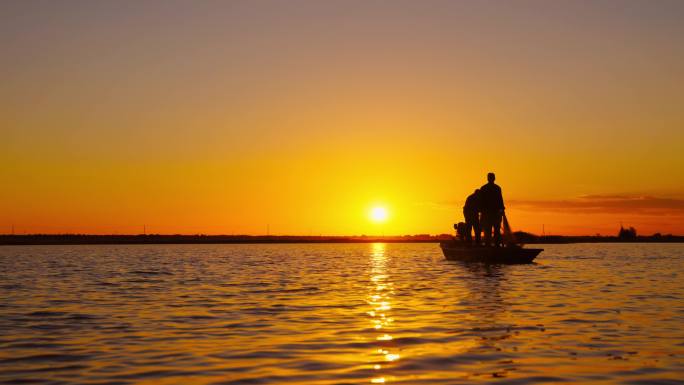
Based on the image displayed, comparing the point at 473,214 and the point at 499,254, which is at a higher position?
the point at 473,214

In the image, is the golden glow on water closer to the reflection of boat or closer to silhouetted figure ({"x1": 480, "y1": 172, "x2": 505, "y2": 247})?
silhouetted figure ({"x1": 480, "y1": 172, "x2": 505, "y2": 247})

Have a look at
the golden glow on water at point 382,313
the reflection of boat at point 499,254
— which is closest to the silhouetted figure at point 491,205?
the reflection of boat at point 499,254

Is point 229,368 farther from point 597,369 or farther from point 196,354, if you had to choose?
point 597,369

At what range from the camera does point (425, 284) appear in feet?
87.2

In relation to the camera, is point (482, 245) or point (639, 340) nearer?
point (639, 340)

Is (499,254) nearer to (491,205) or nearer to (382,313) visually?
(491,205)

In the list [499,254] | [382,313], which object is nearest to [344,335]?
[382,313]

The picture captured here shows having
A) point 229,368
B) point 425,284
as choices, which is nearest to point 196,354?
point 229,368

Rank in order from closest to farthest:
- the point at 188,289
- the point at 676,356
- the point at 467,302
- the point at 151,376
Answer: the point at 151,376 < the point at 676,356 < the point at 467,302 < the point at 188,289

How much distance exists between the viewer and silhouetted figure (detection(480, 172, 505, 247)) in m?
36.8

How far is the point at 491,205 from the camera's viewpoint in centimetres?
3712

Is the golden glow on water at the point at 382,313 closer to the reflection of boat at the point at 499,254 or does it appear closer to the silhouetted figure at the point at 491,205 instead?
the silhouetted figure at the point at 491,205

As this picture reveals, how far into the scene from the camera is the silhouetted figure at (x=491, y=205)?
36.8 m

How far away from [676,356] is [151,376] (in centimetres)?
740
